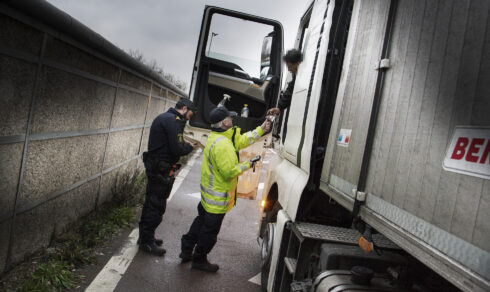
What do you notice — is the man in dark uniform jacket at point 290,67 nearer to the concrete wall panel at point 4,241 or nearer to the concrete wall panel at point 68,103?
the concrete wall panel at point 68,103

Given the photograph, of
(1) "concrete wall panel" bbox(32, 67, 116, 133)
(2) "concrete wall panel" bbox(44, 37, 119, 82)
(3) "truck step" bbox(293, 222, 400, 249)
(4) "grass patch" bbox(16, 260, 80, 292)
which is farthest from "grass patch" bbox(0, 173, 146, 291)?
(3) "truck step" bbox(293, 222, 400, 249)

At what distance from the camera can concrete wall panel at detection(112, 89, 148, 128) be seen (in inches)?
209

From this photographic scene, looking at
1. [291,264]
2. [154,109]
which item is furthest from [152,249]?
[154,109]

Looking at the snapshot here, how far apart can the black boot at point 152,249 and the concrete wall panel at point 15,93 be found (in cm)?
198

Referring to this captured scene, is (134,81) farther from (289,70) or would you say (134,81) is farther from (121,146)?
(289,70)

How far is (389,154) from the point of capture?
168 centimetres

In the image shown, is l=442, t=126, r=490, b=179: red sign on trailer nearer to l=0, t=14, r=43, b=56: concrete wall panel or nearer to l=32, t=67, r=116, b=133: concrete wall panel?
l=0, t=14, r=43, b=56: concrete wall panel

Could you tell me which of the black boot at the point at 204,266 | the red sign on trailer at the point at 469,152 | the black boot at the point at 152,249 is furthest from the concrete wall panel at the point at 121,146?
the red sign on trailer at the point at 469,152

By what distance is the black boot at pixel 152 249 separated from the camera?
417cm

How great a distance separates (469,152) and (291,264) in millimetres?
1679

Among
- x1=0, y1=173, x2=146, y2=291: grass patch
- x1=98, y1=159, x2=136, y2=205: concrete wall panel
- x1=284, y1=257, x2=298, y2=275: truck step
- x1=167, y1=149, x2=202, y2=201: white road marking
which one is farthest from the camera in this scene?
x1=167, y1=149, x2=202, y2=201: white road marking

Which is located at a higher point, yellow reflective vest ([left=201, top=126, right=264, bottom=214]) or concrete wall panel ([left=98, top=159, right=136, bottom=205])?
yellow reflective vest ([left=201, top=126, right=264, bottom=214])

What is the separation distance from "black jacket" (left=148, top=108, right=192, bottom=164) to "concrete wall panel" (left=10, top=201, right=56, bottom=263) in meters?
1.29

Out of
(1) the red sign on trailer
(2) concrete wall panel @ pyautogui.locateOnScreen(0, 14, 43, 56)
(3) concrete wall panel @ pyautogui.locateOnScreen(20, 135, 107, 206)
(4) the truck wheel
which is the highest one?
(2) concrete wall panel @ pyautogui.locateOnScreen(0, 14, 43, 56)
